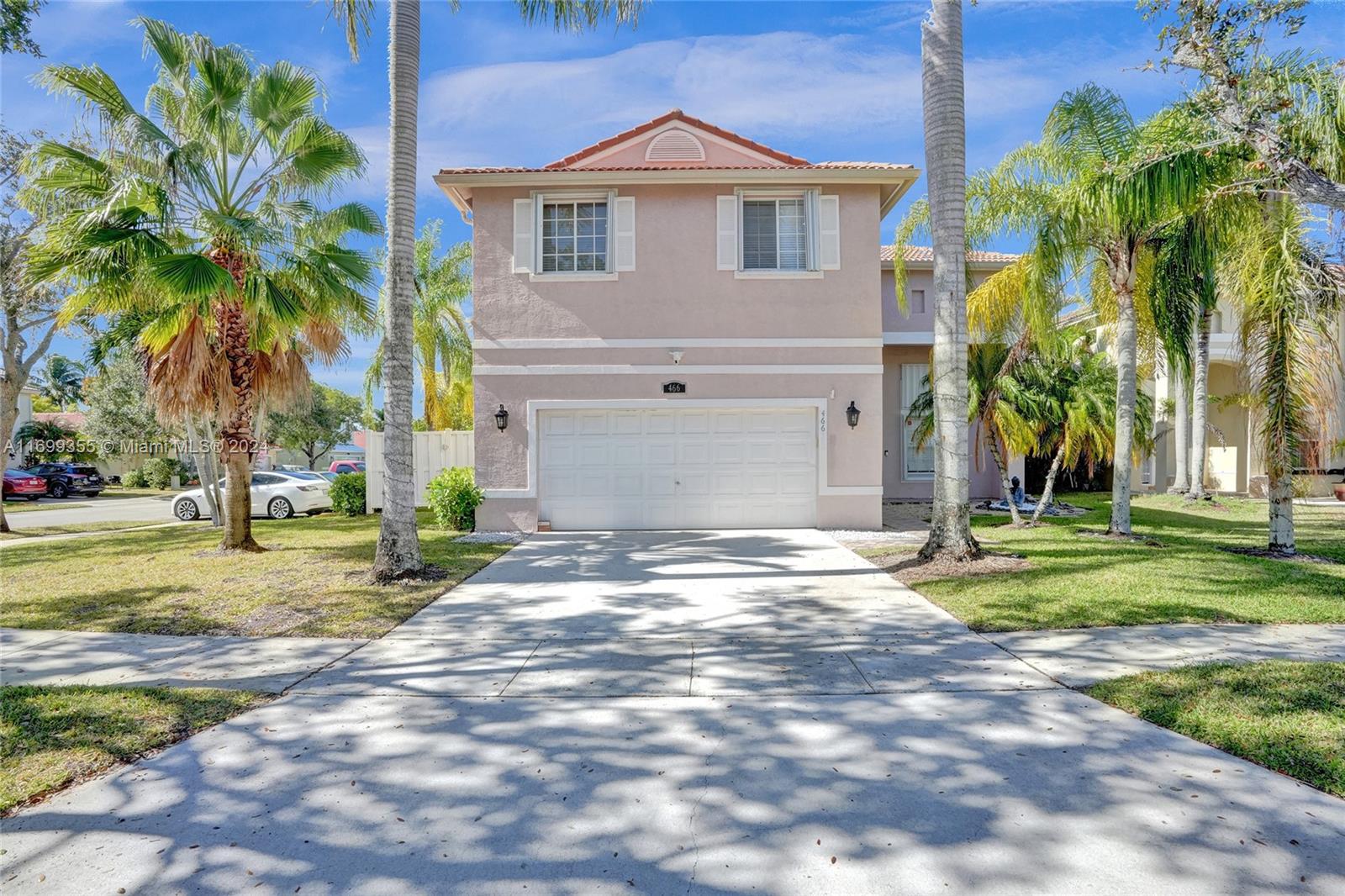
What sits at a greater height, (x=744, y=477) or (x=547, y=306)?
(x=547, y=306)

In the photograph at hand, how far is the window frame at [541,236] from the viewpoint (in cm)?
1230

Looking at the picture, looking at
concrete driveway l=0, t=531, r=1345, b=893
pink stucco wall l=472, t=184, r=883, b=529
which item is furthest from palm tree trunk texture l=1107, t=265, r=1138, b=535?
concrete driveway l=0, t=531, r=1345, b=893

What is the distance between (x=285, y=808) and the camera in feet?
10.9

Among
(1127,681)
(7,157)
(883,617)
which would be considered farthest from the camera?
(7,157)

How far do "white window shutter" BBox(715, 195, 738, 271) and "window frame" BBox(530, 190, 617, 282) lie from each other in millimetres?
1853

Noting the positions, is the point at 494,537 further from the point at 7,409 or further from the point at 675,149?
the point at 7,409

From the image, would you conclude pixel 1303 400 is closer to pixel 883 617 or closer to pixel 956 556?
pixel 956 556

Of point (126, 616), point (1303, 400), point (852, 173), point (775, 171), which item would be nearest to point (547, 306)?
point (775, 171)

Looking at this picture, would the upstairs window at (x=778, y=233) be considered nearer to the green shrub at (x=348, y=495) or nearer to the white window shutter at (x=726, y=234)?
the white window shutter at (x=726, y=234)

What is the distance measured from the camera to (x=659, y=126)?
13.4m

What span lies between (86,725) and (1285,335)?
41.8 ft

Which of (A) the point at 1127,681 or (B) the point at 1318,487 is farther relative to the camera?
(B) the point at 1318,487

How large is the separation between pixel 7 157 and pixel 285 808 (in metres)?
18.0

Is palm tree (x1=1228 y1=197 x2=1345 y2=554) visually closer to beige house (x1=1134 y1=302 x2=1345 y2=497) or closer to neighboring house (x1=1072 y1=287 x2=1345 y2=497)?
neighboring house (x1=1072 y1=287 x2=1345 y2=497)
